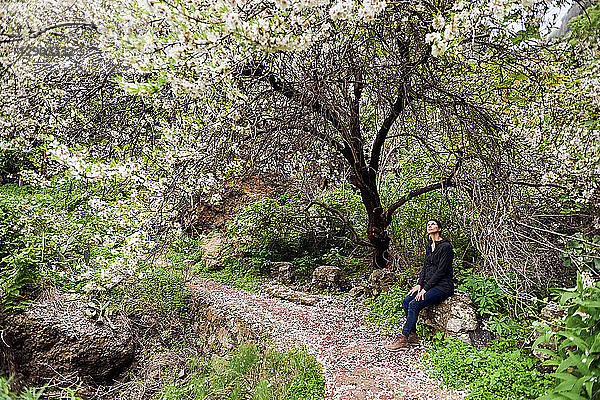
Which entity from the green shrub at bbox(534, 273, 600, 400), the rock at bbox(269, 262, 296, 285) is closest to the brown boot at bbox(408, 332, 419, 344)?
the green shrub at bbox(534, 273, 600, 400)

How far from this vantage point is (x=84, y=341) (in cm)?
465

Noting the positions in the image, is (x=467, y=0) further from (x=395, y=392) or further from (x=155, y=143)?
(x=155, y=143)

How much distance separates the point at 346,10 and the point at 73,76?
207 inches

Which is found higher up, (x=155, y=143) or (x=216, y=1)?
Answer: (x=216, y=1)

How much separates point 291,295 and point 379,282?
1.44 metres

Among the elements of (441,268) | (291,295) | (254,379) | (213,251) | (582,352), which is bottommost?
Result: (254,379)

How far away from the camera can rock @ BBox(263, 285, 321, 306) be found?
224 inches

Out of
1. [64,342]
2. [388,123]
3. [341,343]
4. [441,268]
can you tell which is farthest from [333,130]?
[64,342]

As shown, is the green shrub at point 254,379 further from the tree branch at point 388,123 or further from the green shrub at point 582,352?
the tree branch at point 388,123

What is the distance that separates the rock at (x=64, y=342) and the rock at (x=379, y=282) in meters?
3.37

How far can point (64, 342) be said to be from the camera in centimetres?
454

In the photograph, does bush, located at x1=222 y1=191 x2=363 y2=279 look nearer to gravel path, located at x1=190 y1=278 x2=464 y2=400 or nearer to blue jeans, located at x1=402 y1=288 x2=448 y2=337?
gravel path, located at x1=190 y1=278 x2=464 y2=400

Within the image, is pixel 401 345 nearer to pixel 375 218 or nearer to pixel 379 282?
pixel 379 282

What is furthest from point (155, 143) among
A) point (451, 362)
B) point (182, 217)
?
point (451, 362)
